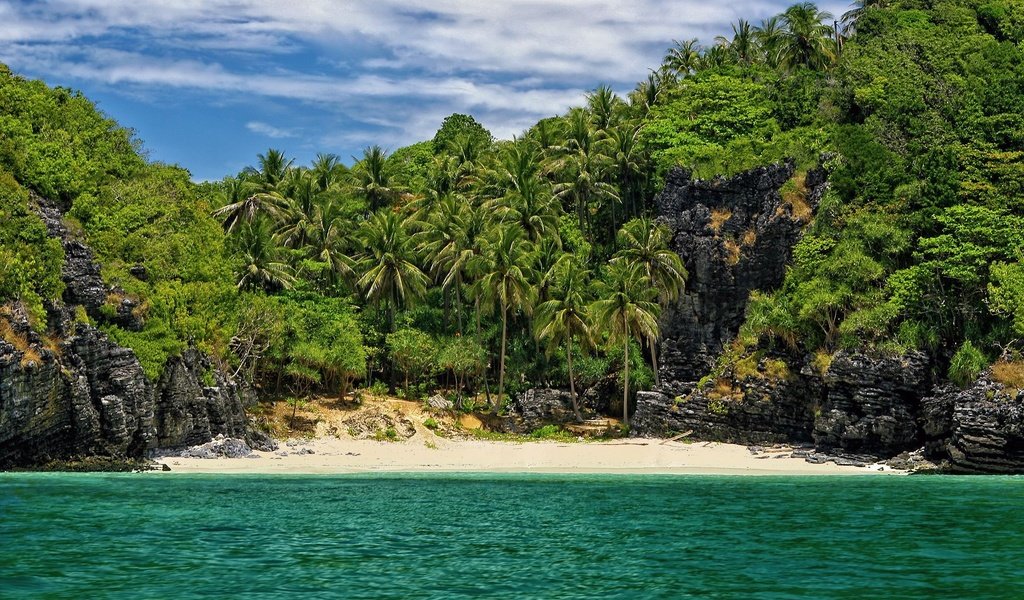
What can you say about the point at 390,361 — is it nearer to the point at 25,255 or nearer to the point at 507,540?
the point at 25,255

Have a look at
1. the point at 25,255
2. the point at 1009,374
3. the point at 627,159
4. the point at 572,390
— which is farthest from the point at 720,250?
the point at 25,255

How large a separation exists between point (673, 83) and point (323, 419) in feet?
142

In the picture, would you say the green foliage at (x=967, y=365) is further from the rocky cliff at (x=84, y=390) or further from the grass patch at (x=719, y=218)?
the rocky cliff at (x=84, y=390)

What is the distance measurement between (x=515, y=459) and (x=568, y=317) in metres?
11.0

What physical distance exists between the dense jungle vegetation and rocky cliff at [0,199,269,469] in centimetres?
134

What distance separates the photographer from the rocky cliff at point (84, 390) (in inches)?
1470

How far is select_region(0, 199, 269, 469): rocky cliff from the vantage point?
123ft

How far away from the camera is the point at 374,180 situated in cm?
7838

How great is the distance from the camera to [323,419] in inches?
2280

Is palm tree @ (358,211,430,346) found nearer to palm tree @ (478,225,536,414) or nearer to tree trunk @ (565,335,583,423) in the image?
palm tree @ (478,225,536,414)

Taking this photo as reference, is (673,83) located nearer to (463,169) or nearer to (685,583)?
(463,169)

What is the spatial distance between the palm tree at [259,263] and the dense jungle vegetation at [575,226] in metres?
0.16

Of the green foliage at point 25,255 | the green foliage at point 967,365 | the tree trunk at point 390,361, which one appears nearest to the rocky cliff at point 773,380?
the green foliage at point 967,365

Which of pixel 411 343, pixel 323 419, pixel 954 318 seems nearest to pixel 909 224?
pixel 954 318
